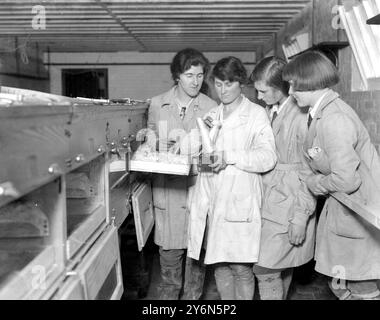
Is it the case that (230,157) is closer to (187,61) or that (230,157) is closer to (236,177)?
(236,177)

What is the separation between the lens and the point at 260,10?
4.93 m

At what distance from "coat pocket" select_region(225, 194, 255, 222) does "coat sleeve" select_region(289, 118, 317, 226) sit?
0.20 meters

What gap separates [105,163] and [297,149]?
36.0 inches

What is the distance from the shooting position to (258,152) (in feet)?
7.36

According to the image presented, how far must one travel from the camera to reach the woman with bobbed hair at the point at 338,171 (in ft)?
6.50

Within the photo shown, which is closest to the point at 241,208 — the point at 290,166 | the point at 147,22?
the point at 290,166

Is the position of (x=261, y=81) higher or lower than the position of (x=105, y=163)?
higher

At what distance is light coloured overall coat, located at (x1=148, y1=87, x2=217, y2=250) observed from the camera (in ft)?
8.97

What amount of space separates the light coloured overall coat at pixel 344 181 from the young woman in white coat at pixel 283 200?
0.32 ft
